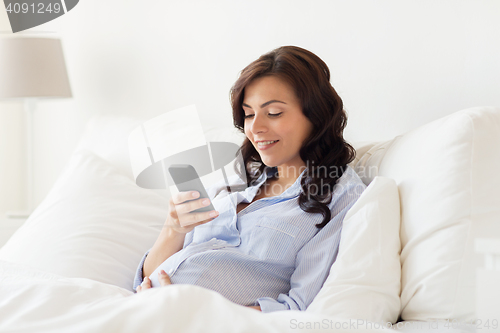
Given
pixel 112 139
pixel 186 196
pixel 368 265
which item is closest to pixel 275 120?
pixel 186 196

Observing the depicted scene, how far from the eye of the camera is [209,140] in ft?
4.68

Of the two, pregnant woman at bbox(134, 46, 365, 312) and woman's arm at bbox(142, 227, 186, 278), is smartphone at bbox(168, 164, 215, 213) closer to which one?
pregnant woman at bbox(134, 46, 365, 312)

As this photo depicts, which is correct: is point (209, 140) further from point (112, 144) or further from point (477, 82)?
point (477, 82)

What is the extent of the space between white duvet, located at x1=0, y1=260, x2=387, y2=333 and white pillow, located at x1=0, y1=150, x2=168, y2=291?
0.44 meters

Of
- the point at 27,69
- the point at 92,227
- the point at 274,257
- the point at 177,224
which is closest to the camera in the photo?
the point at 274,257

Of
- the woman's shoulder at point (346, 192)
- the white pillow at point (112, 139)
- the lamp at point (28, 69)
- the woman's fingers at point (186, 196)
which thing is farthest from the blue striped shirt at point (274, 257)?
the lamp at point (28, 69)

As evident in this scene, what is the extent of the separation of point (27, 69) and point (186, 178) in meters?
1.22

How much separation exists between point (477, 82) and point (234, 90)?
2.03 ft

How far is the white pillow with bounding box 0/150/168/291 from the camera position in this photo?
1.16 meters

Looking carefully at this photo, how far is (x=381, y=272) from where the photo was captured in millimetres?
838

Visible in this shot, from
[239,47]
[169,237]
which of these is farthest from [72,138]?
[169,237]

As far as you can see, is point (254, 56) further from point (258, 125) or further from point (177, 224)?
point (177, 224)

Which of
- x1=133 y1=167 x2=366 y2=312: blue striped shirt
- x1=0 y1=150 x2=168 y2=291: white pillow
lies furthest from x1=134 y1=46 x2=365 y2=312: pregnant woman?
x1=0 y1=150 x2=168 y2=291: white pillow

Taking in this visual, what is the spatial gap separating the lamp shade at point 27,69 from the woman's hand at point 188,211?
1118mm
